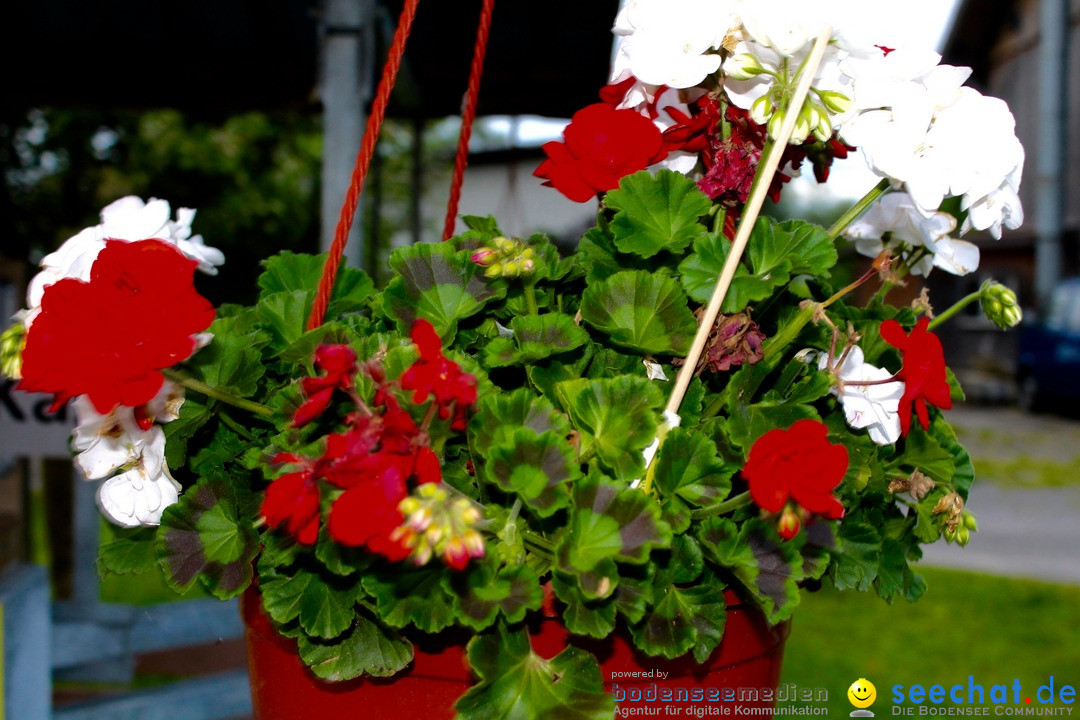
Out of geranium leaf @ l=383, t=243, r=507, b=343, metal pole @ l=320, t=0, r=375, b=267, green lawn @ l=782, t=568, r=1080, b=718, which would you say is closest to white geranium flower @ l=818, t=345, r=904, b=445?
geranium leaf @ l=383, t=243, r=507, b=343

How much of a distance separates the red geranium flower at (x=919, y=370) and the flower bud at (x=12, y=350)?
551 millimetres

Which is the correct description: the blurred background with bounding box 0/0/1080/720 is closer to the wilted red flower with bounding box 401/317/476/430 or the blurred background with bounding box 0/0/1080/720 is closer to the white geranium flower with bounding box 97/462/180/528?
the wilted red flower with bounding box 401/317/476/430

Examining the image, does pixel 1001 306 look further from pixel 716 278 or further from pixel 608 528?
pixel 608 528

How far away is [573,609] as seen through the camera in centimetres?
54

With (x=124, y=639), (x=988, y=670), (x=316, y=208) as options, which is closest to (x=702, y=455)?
(x=124, y=639)

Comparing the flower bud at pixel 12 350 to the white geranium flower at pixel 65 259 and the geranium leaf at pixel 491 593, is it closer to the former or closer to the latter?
the white geranium flower at pixel 65 259

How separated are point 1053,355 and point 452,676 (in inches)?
307

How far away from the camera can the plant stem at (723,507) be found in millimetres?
559

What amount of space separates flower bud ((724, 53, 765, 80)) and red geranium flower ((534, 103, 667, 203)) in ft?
0.23

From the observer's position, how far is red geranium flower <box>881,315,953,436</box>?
1.90ft

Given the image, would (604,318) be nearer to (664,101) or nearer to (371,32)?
(664,101)

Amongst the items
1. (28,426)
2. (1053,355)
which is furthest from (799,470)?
(1053,355)

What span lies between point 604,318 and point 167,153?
610 centimetres

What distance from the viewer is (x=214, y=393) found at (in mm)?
597
